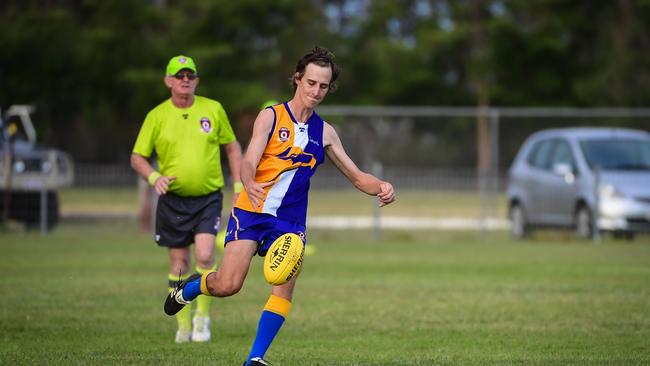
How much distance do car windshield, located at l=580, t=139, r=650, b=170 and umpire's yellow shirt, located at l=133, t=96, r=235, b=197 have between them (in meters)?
12.3

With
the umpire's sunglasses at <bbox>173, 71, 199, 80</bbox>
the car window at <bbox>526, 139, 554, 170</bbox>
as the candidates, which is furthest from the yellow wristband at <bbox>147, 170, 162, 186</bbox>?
the car window at <bbox>526, 139, 554, 170</bbox>

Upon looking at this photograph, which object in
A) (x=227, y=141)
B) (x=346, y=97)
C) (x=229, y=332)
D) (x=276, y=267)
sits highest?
(x=346, y=97)

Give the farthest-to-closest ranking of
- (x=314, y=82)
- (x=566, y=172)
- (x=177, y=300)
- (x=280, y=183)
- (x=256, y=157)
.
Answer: (x=566, y=172) < (x=177, y=300) < (x=280, y=183) < (x=314, y=82) < (x=256, y=157)

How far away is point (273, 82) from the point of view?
4719 cm

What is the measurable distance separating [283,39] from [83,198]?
24.9m

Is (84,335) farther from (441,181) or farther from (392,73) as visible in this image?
(392,73)

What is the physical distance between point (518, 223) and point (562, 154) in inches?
69.4

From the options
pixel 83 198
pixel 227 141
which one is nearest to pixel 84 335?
pixel 227 141

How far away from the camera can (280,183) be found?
24.7 feet

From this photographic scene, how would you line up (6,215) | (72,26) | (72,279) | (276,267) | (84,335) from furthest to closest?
(72,26) < (6,215) < (72,279) < (84,335) < (276,267)

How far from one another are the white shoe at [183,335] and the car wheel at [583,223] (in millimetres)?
12433

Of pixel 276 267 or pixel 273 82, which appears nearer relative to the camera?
pixel 276 267

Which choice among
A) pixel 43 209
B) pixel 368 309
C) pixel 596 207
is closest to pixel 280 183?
pixel 368 309

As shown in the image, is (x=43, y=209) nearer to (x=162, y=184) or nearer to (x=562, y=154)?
(x=562, y=154)
